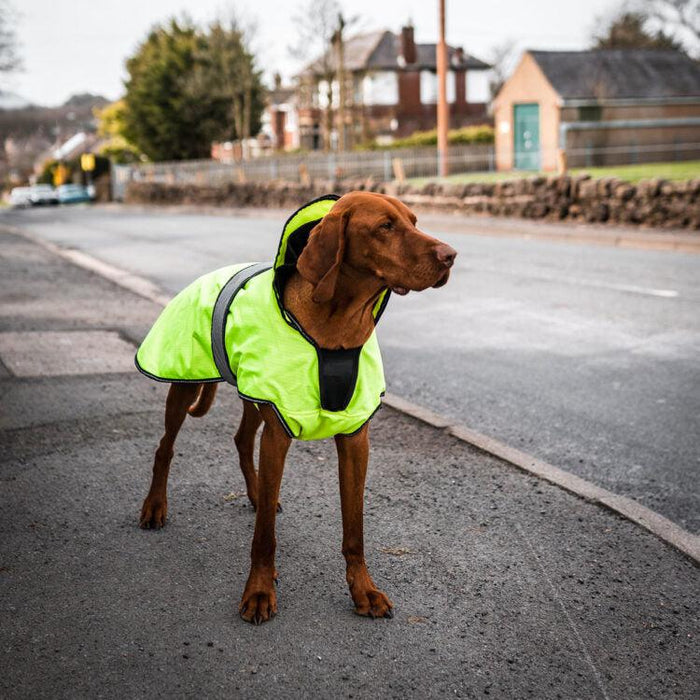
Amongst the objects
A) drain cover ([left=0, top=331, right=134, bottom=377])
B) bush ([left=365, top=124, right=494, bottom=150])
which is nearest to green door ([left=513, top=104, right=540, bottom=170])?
bush ([left=365, top=124, right=494, bottom=150])

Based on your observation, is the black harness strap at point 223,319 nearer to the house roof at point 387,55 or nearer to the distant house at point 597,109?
the distant house at point 597,109

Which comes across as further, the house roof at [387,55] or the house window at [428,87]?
the house window at [428,87]

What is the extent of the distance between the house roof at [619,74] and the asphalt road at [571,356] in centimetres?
2942

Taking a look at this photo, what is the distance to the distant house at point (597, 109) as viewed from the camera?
134 feet

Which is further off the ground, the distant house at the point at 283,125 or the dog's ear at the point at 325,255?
the distant house at the point at 283,125

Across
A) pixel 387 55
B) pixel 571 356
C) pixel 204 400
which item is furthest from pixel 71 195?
pixel 204 400

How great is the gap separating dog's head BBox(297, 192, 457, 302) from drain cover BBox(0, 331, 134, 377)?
4404mm

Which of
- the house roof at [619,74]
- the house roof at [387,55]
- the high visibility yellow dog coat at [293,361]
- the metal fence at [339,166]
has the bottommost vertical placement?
the high visibility yellow dog coat at [293,361]

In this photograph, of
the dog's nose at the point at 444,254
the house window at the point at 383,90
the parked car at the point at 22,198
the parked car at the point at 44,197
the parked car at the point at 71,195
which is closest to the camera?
the dog's nose at the point at 444,254

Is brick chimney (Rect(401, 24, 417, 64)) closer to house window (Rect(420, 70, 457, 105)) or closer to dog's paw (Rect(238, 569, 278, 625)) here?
house window (Rect(420, 70, 457, 105))

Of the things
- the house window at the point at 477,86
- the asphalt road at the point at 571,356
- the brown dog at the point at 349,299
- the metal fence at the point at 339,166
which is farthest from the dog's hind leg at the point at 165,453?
the house window at the point at 477,86

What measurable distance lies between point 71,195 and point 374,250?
5842 centimetres

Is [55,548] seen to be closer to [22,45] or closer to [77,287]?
[77,287]

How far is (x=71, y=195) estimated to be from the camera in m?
57.7
